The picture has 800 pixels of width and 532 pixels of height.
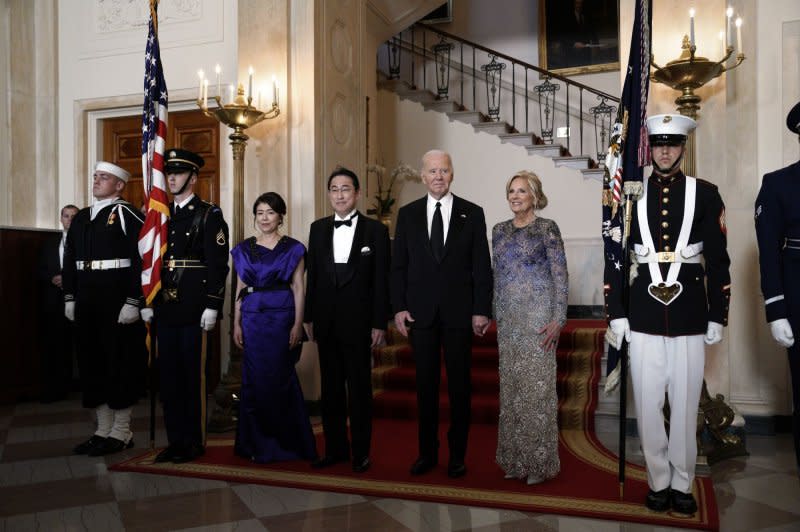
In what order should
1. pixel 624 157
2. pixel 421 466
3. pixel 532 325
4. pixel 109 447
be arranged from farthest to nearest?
1. pixel 109 447
2. pixel 421 466
3. pixel 532 325
4. pixel 624 157

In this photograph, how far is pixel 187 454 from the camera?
3.88m

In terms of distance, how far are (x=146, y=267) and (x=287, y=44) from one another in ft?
7.27

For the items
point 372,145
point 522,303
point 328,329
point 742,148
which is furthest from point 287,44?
point 742,148

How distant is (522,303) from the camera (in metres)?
3.33

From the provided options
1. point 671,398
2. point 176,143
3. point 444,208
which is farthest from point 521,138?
point 671,398

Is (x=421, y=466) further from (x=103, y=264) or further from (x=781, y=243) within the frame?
(x=103, y=264)

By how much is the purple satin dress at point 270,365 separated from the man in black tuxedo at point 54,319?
9.81ft

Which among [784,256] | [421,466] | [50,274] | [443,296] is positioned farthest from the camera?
[50,274]

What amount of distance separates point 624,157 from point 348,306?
1.60 m

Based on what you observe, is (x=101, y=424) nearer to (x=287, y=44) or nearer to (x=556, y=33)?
(x=287, y=44)

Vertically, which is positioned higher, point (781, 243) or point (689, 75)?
point (689, 75)

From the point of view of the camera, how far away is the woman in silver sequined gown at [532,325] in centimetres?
331

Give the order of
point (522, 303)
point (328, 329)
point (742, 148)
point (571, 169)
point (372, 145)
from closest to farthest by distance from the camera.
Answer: point (522, 303) → point (328, 329) → point (742, 148) → point (372, 145) → point (571, 169)

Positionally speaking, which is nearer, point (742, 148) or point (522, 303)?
point (522, 303)
